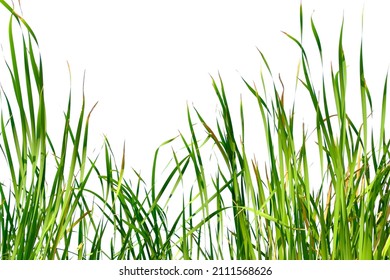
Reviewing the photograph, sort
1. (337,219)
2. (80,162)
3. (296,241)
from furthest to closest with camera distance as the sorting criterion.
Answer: (80,162), (296,241), (337,219)

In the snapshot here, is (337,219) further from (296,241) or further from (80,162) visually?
(80,162)

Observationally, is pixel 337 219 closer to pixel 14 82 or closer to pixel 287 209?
pixel 287 209

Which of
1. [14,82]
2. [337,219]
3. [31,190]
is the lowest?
[337,219]

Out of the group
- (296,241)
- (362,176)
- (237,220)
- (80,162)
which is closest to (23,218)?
(80,162)

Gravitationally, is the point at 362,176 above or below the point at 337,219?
above

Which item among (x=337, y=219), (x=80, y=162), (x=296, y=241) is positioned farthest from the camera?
(x=80, y=162)

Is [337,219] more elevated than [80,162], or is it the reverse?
[80,162]

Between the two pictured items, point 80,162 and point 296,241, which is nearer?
point 296,241

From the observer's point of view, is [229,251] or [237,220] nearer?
[237,220]

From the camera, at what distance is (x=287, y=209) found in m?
1.52

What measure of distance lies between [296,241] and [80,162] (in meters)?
0.56
